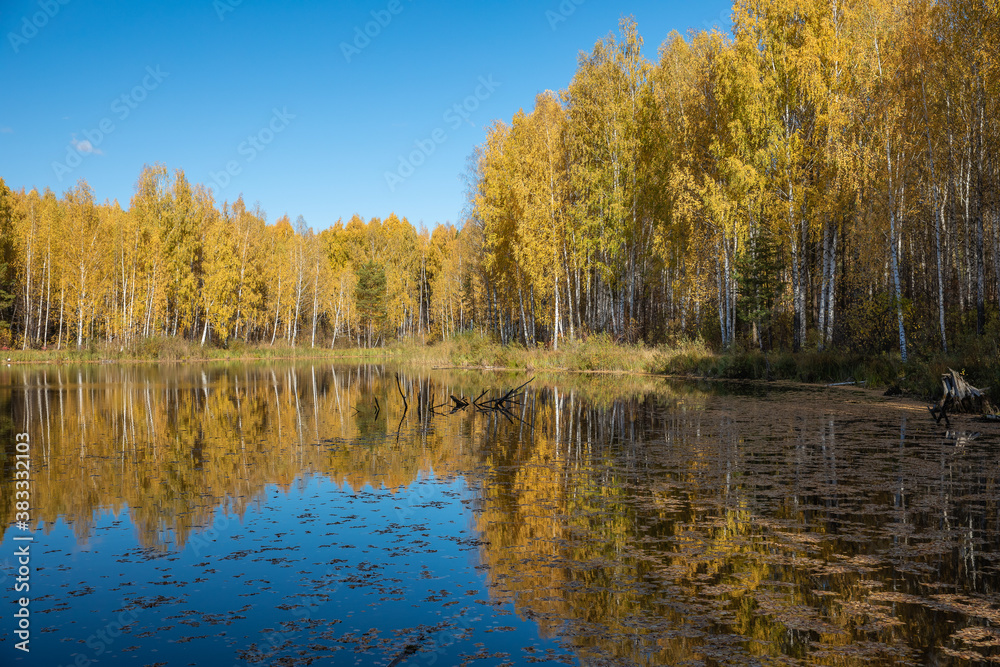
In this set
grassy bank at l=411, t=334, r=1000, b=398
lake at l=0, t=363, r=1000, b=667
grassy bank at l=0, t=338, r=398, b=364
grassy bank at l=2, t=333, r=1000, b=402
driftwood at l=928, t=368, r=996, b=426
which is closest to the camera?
lake at l=0, t=363, r=1000, b=667

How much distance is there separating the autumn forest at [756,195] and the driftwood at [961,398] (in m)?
4.63

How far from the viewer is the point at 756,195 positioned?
2480 cm

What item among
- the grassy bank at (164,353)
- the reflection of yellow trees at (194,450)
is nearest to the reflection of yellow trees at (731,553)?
the reflection of yellow trees at (194,450)

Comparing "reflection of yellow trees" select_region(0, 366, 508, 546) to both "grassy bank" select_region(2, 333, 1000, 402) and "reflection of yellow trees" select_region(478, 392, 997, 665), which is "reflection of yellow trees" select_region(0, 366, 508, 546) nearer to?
"reflection of yellow trees" select_region(478, 392, 997, 665)

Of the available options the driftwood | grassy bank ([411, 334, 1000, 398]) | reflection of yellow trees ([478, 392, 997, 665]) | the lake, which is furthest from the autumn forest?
reflection of yellow trees ([478, 392, 997, 665])

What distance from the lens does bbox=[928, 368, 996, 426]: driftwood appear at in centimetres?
1402

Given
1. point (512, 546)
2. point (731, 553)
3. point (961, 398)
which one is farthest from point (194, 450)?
point (961, 398)

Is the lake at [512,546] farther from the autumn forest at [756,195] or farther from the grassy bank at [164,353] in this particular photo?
the grassy bank at [164,353]

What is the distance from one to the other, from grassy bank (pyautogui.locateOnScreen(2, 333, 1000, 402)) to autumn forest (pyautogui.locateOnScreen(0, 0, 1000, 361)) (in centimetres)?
100

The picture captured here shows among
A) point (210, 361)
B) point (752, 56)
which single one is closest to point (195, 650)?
point (752, 56)

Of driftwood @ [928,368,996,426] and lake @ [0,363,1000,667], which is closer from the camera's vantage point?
lake @ [0,363,1000,667]

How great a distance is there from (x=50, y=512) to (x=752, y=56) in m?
25.6

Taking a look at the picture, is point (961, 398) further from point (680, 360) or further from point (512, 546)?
point (680, 360)

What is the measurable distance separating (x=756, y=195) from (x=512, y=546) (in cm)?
2190
